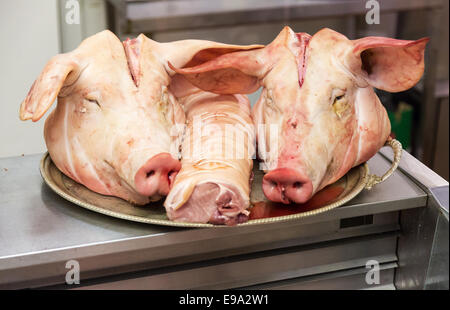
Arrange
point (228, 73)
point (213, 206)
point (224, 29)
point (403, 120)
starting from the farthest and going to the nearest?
point (403, 120), point (224, 29), point (228, 73), point (213, 206)

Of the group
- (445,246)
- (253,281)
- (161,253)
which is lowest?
(253,281)

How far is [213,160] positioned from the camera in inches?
45.3

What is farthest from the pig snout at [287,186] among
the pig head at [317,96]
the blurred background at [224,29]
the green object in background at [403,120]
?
the green object in background at [403,120]

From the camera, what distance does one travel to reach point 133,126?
1.17m

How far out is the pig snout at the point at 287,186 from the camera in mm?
1099

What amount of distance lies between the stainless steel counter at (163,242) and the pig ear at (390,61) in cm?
27

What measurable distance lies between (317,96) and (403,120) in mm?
1863

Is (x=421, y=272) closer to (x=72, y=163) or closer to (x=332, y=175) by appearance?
(x=332, y=175)

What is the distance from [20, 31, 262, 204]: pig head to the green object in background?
→ 182 centimetres
